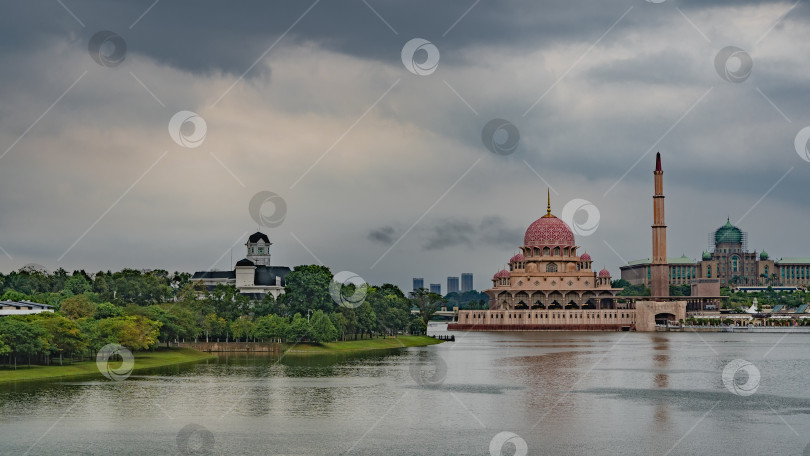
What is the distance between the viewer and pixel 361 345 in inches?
5827

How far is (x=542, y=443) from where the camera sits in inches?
2083

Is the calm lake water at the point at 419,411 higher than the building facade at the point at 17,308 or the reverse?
the reverse

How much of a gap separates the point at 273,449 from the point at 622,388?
125 feet

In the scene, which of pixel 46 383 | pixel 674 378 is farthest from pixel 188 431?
pixel 674 378

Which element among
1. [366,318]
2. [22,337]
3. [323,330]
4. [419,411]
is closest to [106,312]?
[323,330]

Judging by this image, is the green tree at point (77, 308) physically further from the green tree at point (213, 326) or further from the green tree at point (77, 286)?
the green tree at point (77, 286)

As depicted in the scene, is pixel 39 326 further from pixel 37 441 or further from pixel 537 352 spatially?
pixel 537 352

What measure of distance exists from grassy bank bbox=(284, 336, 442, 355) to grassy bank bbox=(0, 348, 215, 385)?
13509 millimetres

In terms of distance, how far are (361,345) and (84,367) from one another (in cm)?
5852

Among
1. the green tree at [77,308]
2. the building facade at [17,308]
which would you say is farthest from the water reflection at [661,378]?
the building facade at [17,308]

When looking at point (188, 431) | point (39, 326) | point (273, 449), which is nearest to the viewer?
point (273, 449)

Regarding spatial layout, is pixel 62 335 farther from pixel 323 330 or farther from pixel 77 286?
pixel 77 286

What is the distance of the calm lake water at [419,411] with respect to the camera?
2055 inches

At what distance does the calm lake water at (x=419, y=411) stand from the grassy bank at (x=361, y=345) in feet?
89.4
